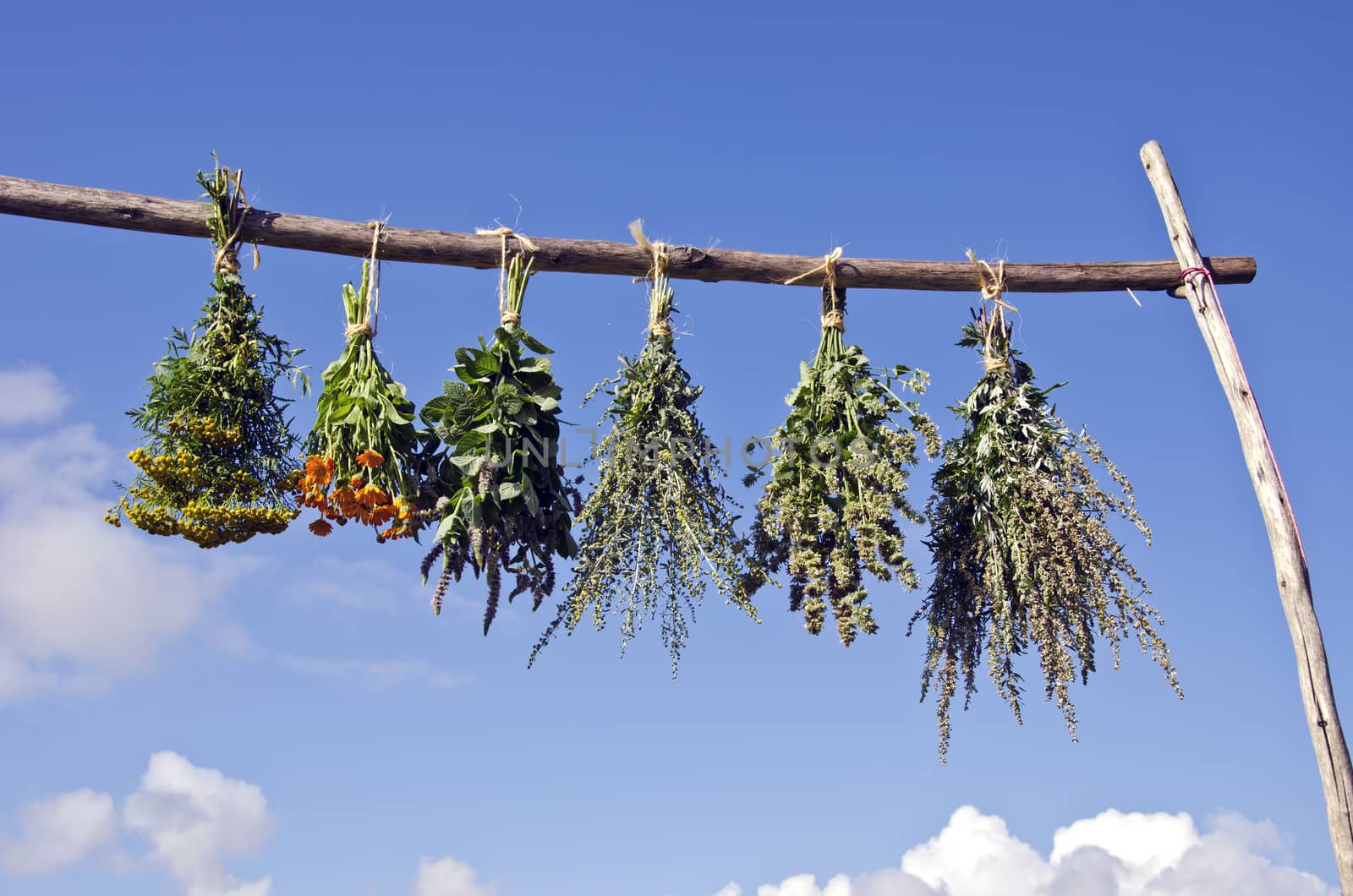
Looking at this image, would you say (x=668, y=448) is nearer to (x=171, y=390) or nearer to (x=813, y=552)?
(x=813, y=552)

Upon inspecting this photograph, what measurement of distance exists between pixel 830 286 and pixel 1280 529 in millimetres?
1762

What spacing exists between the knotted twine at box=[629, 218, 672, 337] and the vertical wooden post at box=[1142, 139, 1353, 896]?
6.45 feet

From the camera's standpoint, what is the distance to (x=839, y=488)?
169 inches

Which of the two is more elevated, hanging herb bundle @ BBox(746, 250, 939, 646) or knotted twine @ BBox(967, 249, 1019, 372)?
knotted twine @ BBox(967, 249, 1019, 372)

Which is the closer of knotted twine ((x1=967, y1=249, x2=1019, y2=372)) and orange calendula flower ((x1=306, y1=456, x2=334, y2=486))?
orange calendula flower ((x1=306, y1=456, x2=334, y2=486))

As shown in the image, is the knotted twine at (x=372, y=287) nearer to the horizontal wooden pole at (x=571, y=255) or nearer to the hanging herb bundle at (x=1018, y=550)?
the horizontal wooden pole at (x=571, y=255)

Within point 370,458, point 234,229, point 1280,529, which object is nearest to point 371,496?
point 370,458

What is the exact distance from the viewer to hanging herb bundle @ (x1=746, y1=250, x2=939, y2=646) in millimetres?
4160

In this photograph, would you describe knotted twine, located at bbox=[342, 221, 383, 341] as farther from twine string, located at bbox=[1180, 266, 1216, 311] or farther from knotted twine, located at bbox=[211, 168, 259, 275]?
twine string, located at bbox=[1180, 266, 1216, 311]

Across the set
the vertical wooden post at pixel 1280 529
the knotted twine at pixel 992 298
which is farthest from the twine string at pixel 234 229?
the vertical wooden post at pixel 1280 529

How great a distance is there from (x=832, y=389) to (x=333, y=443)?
5.36ft

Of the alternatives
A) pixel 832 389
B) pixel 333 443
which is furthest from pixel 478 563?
pixel 832 389

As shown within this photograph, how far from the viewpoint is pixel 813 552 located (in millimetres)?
4215

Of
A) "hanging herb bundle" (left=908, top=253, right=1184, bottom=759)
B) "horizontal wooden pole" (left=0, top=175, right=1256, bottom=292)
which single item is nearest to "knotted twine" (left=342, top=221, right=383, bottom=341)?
"horizontal wooden pole" (left=0, top=175, right=1256, bottom=292)
